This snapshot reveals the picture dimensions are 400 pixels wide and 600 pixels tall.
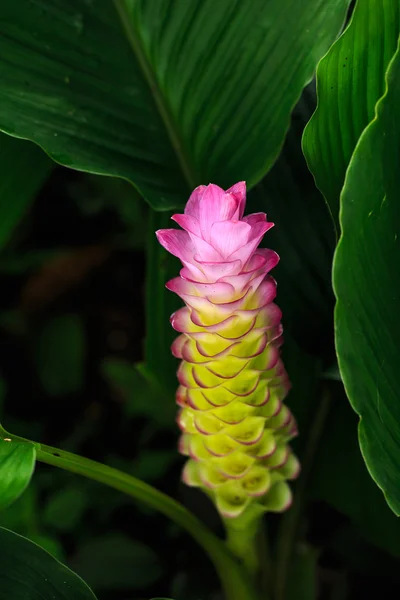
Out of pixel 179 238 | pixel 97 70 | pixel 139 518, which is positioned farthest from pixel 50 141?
pixel 139 518

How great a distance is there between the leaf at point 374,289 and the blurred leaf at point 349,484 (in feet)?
0.91

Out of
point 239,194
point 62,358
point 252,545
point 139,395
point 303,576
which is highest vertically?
point 239,194

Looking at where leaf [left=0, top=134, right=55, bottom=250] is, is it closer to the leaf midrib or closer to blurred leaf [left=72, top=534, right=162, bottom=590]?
the leaf midrib

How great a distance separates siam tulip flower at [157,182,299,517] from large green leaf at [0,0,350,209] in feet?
0.69

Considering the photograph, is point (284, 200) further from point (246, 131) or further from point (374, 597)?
point (374, 597)

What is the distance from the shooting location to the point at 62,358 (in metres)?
1.27

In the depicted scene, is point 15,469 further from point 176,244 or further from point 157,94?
point 157,94

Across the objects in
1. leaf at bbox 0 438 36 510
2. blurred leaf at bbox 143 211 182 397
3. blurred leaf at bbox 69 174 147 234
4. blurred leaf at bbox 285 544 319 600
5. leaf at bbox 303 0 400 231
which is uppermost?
leaf at bbox 303 0 400 231

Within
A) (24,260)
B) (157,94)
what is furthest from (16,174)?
(24,260)

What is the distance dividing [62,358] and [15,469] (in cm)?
79

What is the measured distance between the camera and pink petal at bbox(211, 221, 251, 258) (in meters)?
0.46

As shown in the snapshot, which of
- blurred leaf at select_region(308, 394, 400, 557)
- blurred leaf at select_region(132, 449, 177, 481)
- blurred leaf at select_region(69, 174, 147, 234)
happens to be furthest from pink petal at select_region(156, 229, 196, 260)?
blurred leaf at select_region(69, 174, 147, 234)

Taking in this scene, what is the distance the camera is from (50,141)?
Answer: 647 mm

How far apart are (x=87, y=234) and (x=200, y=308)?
992 mm
